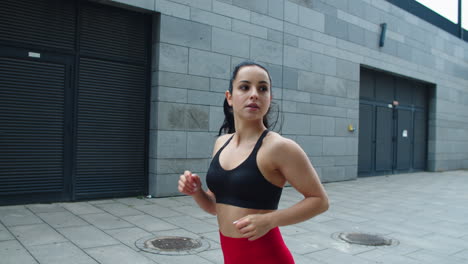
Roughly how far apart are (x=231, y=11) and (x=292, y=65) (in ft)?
8.36

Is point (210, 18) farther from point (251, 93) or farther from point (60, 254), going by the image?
point (251, 93)

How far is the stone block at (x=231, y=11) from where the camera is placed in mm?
9195

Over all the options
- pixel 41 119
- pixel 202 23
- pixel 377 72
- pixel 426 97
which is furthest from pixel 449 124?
pixel 41 119

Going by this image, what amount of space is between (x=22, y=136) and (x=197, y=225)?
3.69m

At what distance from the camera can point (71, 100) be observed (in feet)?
25.2

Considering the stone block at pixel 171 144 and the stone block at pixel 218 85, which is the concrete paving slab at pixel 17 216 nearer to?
the stone block at pixel 171 144

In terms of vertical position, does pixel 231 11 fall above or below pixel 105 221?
above

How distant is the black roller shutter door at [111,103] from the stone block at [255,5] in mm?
2426

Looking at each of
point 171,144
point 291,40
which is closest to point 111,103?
point 171,144

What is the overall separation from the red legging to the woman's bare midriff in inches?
1.4

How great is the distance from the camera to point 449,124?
61.0 ft

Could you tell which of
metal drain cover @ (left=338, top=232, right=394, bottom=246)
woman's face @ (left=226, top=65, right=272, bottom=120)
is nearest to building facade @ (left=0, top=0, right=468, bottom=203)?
metal drain cover @ (left=338, top=232, right=394, bottom=246)

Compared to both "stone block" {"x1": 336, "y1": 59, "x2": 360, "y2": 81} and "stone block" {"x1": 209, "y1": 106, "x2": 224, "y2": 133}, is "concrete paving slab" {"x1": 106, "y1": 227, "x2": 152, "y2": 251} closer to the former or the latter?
"stone block" {"x1": 209, "y1": 106, "x2": 224, "y2": 133}

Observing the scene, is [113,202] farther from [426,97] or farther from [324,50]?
[426,97]
